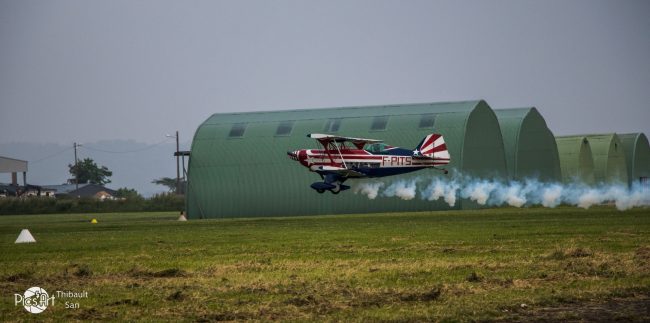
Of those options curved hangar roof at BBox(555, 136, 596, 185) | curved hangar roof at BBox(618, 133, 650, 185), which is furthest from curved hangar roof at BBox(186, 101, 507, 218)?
curved hangar roof at BBox(618, 133, 650, 185)

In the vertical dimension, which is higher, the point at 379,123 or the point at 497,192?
the point at 379,123

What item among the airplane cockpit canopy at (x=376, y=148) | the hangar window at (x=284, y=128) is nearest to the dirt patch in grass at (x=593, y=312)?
the airplane cockpit canopy at (x=376, y=148)

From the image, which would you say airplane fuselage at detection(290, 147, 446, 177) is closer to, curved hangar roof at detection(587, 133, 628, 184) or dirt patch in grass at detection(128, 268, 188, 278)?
dirt patch in grass at detection(128, 268, 188, 278)

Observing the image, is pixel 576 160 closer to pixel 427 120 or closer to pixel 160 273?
pixel 427 120

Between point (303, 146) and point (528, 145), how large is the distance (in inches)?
920

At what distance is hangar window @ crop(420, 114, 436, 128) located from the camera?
9194 centimetres

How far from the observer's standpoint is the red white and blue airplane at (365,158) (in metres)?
73.1

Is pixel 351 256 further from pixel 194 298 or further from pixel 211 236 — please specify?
pixel 211 236

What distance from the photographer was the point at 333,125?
317 feet

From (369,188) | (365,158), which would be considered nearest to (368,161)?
(365,158)

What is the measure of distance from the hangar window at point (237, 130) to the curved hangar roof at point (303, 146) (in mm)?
119

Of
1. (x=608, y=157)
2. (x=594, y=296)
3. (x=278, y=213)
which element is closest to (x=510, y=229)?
(x=594, y=296)

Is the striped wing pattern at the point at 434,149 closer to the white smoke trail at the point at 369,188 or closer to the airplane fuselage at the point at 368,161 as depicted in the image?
the airplane fuselage at the point at 368,161

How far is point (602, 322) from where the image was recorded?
23234mm
